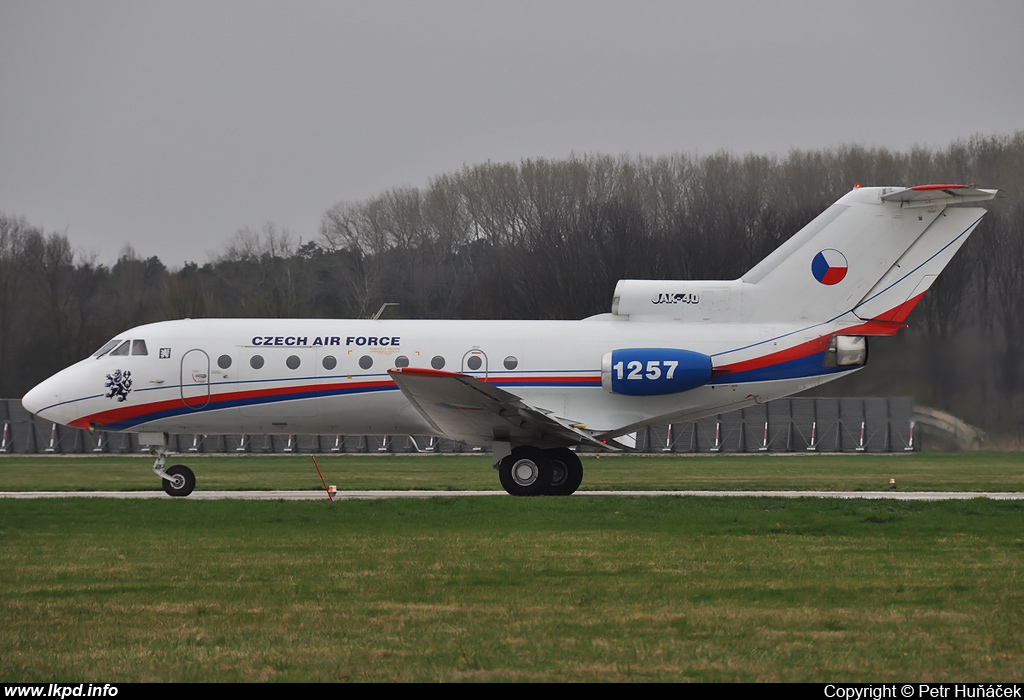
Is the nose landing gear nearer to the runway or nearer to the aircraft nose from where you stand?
the runway

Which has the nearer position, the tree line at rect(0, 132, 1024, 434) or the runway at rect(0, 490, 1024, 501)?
the runway at rect(0, 490, 1024, 501)

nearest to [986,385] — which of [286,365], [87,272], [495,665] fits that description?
[286,365]

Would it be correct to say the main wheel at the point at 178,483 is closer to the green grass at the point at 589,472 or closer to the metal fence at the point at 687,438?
the green grass at the point at 589,472

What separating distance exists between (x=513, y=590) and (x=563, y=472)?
11011 millimetres

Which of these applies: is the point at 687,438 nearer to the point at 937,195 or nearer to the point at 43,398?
the point at 937,195

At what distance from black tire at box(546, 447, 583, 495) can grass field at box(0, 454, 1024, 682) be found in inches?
98.2

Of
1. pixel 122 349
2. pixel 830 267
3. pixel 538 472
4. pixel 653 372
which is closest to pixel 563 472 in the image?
pixel 538 472

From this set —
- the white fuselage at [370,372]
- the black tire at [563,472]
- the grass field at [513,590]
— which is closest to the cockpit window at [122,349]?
the white fuselage at [370,372]

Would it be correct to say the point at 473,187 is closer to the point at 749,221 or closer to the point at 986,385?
the point at 749,221

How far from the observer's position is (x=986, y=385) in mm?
36375

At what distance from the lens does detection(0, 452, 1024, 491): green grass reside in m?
26.0

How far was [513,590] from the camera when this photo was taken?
35.0 feet

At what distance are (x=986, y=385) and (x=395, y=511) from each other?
25.3m

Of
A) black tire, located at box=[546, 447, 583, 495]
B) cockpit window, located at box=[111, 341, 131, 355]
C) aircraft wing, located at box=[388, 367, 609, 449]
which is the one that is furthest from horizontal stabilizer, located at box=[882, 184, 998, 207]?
cockpit window, located at box=[111, 341, 131, 355]
